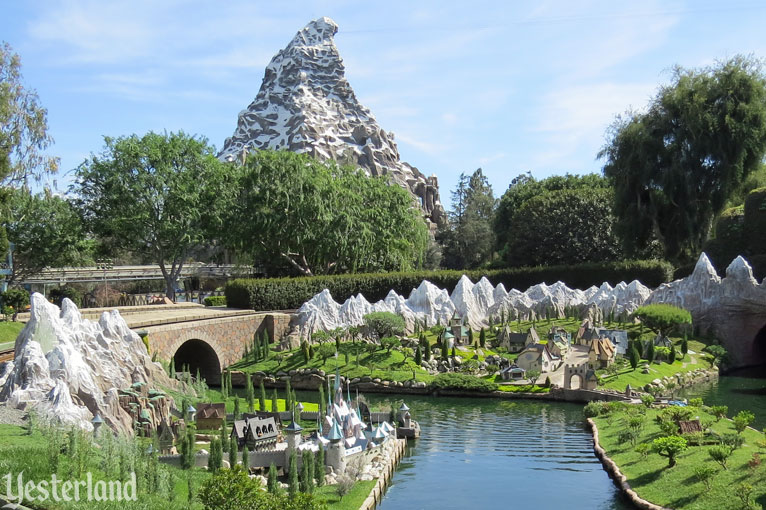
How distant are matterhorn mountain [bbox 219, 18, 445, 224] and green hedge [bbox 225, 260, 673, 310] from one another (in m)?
81.3

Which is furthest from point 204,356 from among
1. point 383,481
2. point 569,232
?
point 569,232

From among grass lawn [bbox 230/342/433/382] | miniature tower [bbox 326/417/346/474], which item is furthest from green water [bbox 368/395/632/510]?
grass lawn [bbox 230/342/433/382]

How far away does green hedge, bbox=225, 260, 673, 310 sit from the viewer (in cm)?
5594

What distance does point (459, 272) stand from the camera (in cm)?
6219

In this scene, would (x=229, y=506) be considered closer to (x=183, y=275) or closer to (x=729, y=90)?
(x=729, y=90)

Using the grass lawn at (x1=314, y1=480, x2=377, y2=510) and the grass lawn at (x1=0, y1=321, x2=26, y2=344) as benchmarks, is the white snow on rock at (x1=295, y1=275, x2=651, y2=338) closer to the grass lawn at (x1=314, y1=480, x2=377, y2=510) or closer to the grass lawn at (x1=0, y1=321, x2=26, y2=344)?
the grass lawn at (x1=0, y1=321, x2=26, y2=344)

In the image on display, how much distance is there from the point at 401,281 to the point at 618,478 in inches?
1498

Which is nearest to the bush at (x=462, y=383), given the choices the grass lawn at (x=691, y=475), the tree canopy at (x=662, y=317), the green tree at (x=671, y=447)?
the grass lawn at (x=691, y=475)

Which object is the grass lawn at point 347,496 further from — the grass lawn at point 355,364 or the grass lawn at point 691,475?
the grass lawn at point 355,364

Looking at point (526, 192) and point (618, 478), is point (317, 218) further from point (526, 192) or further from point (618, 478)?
point (618, 478)

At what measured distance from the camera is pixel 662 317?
4488cm

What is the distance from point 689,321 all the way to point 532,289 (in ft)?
39.4

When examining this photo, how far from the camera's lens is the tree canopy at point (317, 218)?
60250mm

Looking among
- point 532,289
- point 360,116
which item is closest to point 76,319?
point 532,289
